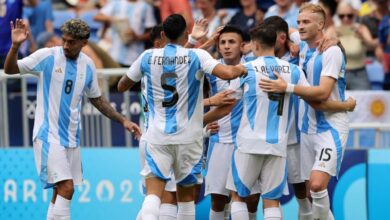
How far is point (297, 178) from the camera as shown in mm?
14711

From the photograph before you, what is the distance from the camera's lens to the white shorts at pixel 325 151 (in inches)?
553

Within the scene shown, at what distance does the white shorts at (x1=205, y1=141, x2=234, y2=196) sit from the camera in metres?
14.9

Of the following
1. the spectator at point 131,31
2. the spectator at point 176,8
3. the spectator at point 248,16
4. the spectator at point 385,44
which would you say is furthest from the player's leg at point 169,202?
the spectator at point 385,44

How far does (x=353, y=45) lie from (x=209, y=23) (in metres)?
2.08

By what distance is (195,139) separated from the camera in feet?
45.1

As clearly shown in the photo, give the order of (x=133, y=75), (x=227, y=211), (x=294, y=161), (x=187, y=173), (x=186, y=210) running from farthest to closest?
(x=227, y=211) < (x=294, y=161) < (x=186, y=210) < (x=187, y=173) < (x=133, y=75)

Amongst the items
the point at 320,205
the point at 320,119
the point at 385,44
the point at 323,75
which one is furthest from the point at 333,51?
the point at 385,44

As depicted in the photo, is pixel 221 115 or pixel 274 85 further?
pixel 221 115

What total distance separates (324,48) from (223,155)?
177cm

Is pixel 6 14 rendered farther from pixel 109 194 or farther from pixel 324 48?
pixel 324 48

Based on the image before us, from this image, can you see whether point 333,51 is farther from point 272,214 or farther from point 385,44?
point 385,44

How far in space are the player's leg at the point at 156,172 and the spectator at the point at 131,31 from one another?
21.5ft

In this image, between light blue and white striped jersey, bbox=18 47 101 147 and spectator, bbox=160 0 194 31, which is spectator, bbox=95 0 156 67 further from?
light blue and white striped jersey, bbox=18 47 101 147

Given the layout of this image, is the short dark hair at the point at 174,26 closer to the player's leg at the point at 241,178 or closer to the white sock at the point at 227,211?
the player's leg at the point at 241,178
